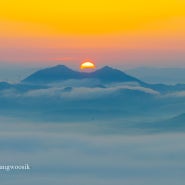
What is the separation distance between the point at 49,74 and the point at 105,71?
1166cm

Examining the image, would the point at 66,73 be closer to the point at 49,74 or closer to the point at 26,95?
the point at 49,74

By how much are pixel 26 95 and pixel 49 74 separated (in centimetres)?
590

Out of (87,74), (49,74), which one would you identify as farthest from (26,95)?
(87,74)

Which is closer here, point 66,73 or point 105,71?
point 66,73

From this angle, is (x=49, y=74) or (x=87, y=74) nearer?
(x=49, y=74)

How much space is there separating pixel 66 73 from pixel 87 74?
351 inches

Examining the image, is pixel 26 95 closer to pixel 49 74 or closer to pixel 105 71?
pixel 49 74

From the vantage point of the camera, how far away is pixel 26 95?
246 ft

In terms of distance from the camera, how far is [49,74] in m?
74.7

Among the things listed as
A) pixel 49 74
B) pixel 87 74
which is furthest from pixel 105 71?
pixel 49 74

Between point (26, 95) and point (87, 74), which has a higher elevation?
point (87, 74)

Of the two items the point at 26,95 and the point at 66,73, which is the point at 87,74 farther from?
the point at 26,95

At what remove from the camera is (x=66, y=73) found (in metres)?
74.0
